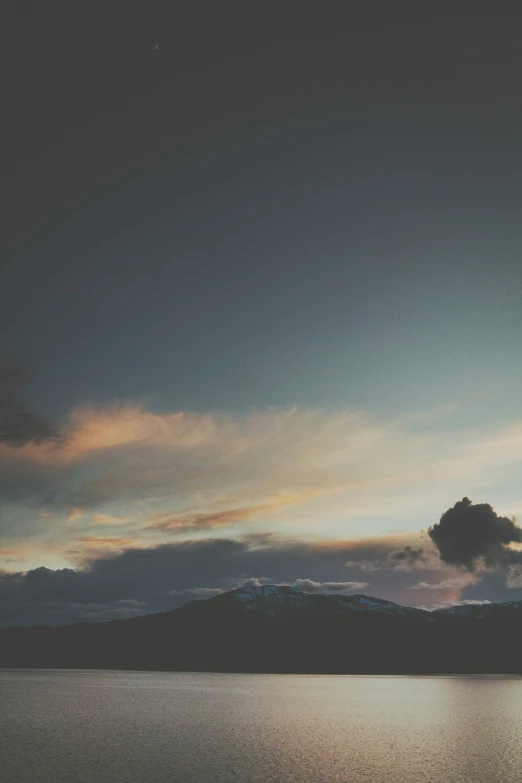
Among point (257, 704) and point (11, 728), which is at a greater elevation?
point (11, 728)

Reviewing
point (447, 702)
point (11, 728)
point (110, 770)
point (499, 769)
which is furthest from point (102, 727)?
point (447, 702)

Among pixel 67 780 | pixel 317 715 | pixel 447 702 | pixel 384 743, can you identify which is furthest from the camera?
pixel 447 702

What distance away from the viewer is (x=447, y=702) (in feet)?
546

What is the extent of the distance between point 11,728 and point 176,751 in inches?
1385

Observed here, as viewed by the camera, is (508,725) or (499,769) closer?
(499,769)

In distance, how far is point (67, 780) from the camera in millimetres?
52344

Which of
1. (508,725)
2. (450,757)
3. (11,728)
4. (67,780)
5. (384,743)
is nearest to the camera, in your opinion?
(67,780)

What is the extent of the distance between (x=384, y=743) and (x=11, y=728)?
177ft

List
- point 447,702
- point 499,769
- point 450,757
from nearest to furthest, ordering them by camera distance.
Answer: point 499,769
point 450,757
point 447,702

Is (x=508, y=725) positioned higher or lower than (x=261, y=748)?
lower

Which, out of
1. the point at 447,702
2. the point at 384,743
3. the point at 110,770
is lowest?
the point at 447,702

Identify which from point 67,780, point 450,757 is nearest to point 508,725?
point 450,757

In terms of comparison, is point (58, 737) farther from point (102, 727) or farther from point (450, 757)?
point (450, 757)

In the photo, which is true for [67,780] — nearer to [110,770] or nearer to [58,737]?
[110,770]
